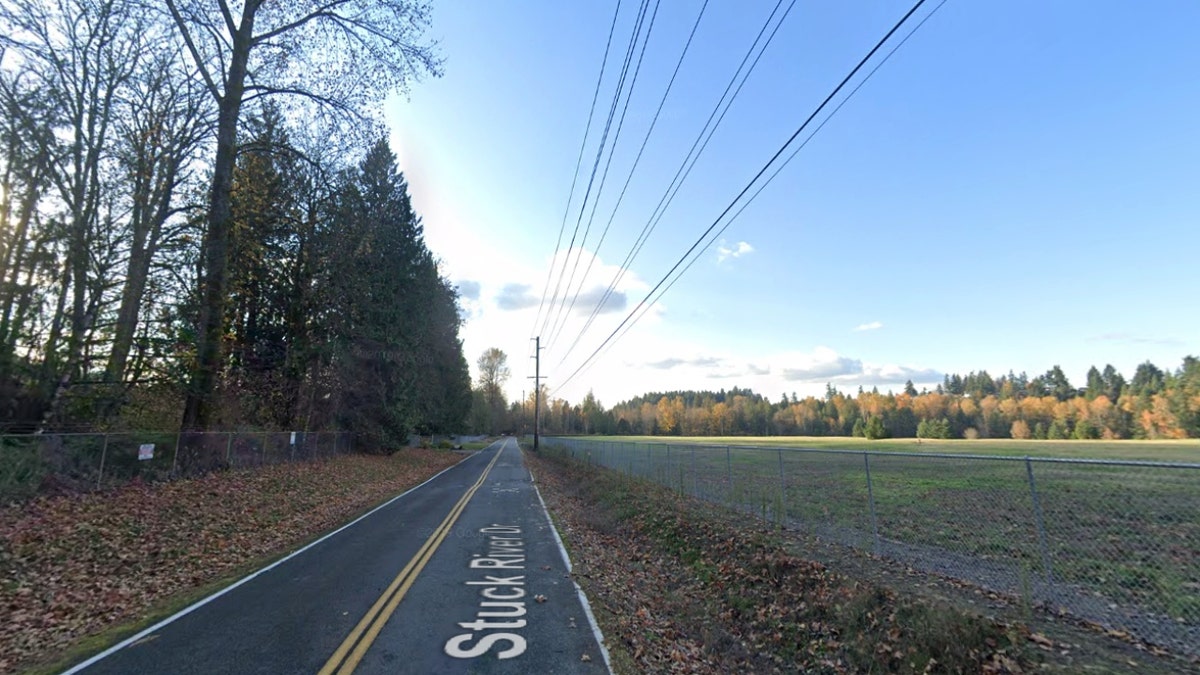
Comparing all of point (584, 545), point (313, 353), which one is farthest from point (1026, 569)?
point (313, 353)

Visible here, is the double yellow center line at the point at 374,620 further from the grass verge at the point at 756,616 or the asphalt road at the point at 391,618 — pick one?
the grass verge at the point at 756,616

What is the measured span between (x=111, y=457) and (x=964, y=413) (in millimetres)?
126496

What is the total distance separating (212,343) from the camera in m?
15.0

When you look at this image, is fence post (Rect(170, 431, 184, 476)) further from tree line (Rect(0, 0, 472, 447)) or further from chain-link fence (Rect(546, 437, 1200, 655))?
chain-link fence (Rect(546, 437, 1200, 655))

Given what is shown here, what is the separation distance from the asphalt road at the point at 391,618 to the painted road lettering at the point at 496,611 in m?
0.02

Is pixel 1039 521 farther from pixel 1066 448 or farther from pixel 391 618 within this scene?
pixel 1066 448

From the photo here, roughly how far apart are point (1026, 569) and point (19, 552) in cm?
1316

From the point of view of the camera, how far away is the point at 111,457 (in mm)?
12195

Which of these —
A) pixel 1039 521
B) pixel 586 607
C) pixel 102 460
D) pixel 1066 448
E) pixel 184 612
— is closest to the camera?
pixel 1039 521

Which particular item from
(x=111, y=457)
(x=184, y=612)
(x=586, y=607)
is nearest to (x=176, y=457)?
(x=111, y=457)

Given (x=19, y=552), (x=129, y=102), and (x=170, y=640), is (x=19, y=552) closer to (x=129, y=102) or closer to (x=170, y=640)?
(x=170, y=640)

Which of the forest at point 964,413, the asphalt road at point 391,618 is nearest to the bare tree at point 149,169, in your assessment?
the asphalt road at point 391,618

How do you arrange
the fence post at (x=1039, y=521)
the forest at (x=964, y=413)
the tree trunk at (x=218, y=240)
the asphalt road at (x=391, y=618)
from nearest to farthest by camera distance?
1. the asphalt road at (x=391, y=618)
2. the fence post at (x=1039, y=521)
3. the tree trunk at (x=218, y=240)
4. the forest at (x=964, y=413)

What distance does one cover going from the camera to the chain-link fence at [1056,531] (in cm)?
525
